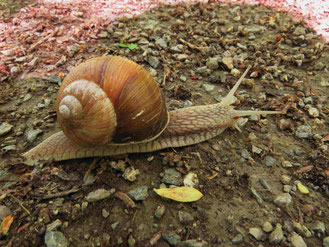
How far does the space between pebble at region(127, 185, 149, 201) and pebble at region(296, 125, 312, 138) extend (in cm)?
230

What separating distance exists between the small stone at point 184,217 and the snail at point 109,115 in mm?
905

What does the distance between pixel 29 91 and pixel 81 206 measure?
7.52 feet

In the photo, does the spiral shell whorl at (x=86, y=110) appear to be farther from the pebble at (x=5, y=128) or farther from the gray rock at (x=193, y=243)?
the gray rock at (x=193, y=243)

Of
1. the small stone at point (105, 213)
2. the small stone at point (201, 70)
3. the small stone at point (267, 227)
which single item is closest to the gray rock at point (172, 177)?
the small stone at point (105, 213)

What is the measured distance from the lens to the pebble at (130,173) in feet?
9.19

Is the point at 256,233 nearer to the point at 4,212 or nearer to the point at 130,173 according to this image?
the point at 130,173

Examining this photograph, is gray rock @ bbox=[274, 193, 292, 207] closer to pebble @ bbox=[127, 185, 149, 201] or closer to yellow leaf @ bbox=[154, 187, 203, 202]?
yellow leaf @ bbox=[154, 187, 203, 202]

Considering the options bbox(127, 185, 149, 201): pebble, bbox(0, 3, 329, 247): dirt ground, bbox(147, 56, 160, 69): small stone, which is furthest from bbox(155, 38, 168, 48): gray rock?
bbox(127, 185, 149, 201): pebble

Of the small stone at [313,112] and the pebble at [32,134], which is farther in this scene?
the small stone at [313,112]

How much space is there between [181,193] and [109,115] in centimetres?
113

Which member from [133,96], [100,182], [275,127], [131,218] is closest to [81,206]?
[100,182]

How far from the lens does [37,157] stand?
9.61 ft

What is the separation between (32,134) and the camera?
3.25m

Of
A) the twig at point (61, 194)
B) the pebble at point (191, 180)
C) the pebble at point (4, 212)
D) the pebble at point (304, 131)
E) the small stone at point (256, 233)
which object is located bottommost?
the pebble at point (4, 212)
